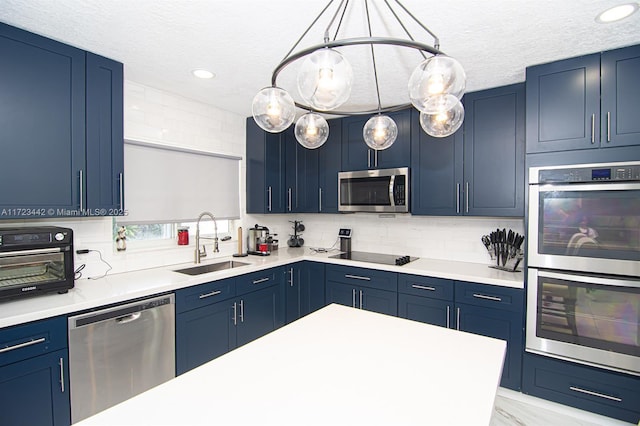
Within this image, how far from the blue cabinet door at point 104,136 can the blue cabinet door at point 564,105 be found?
2916mm

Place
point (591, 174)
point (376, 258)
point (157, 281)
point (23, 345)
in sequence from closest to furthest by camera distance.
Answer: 1. point (23, 345)
2. point (591, 174)
3. point (157, 281)
4. point (376, 258)

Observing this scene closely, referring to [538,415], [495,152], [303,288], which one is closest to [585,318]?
[538,415]

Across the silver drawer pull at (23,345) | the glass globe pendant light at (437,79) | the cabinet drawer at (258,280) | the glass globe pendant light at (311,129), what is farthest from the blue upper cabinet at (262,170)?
the glass globe pendant light at (437,79)

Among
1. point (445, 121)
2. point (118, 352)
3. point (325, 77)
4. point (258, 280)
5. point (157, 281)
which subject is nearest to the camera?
point (325, 77)

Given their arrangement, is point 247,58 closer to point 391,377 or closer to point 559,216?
point 391,377

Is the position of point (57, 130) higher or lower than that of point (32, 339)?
higher

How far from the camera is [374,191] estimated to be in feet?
10.5

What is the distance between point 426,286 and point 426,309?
20 centimetres

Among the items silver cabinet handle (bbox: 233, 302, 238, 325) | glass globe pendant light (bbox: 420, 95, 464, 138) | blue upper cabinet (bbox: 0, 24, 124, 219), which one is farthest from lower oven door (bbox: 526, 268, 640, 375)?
blue upper cabinet (bbox: 0, 24, 124, 219)

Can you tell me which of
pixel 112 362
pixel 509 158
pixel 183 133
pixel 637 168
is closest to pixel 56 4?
pixel 183 133

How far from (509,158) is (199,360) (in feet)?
9.62

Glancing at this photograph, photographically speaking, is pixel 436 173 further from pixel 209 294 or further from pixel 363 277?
pixel 209 294

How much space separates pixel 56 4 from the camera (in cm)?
154

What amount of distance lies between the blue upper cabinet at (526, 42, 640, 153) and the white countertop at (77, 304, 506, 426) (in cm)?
164
